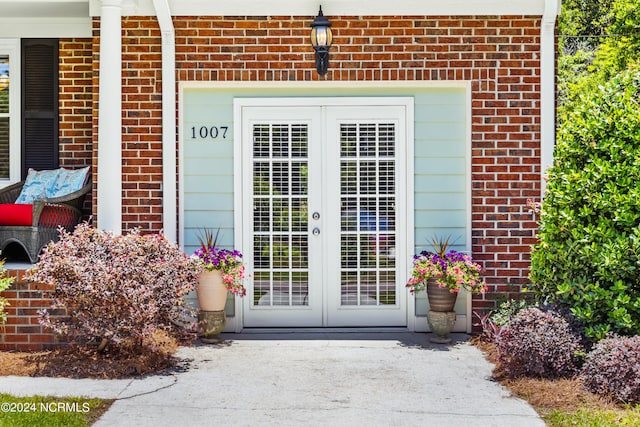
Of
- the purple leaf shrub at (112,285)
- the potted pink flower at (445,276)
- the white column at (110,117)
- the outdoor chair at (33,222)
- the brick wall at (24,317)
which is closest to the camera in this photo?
the purple leaf shrub at (112,285)

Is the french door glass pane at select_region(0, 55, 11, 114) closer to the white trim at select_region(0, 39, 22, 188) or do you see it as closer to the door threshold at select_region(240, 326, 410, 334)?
the white trim at select_region(0, 39, 22, 188)

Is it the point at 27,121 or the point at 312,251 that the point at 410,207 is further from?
the point at 27,121

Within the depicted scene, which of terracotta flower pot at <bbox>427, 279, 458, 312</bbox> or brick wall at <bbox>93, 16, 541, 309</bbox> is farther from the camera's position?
brick wall at <bbox>93, 16, 541, 309</bbox>

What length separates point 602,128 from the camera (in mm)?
5539

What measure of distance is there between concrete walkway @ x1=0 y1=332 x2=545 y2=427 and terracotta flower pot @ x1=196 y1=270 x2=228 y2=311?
36 cm

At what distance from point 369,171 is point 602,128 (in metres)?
2.46

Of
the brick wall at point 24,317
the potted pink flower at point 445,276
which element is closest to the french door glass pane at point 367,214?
the potted pink flower at point 445,276

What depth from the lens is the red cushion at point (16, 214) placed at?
22.9 feet

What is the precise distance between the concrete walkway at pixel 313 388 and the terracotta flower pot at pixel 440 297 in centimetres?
34

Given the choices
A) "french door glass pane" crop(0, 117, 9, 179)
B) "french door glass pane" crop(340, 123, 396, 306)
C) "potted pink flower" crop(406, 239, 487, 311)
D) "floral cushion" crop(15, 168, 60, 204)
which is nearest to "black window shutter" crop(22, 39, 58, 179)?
"french door glass pane" crop(0, 117, 9, 179)

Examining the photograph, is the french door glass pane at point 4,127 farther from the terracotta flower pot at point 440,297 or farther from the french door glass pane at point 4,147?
the terracotta flower pot at point 440,297

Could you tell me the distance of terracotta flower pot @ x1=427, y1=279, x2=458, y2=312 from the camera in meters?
6.91

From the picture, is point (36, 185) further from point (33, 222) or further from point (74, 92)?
point (74, 92)

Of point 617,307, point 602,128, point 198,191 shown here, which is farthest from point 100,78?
point 617,307
